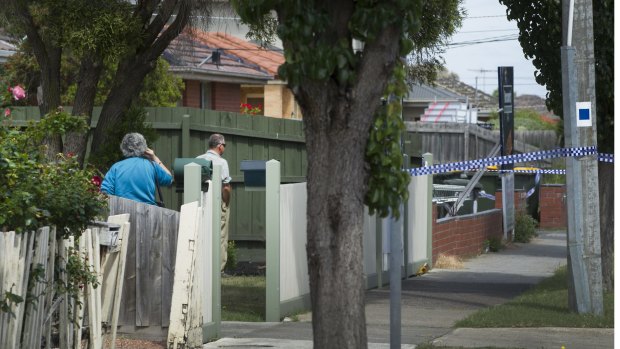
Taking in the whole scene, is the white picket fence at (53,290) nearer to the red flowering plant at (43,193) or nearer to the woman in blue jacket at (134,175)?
the red flowering plant at (43,193)

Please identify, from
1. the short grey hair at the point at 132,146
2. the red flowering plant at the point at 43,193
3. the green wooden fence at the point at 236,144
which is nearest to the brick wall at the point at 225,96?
the green wooden fence at the point at 236,144

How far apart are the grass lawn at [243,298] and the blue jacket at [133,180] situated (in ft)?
4.79

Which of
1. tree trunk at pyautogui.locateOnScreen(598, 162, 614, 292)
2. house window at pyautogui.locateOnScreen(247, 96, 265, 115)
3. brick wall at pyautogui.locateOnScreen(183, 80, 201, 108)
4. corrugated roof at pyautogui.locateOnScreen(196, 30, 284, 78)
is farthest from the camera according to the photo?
house window at pyautogui.locateOnScreen(247, 96, 265, 115)

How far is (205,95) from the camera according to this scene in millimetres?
28328

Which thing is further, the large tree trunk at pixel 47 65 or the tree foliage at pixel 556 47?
the large tree trunk at pixel 47 65

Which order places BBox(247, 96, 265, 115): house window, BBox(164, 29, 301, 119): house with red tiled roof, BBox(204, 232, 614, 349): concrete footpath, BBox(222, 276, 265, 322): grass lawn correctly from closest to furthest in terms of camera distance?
BBox(204, 232, 614, 349): concrete footpath, BBox(222, 276, 265, 322): grass lawn, BBox(164, 29, 301, 119): house with red tiled roof, BBox(247, 96, 265, 115): house window

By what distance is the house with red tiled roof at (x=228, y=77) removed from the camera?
26.7m

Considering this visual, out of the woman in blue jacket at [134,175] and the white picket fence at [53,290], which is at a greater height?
the woman in blue jacket at [134,175]

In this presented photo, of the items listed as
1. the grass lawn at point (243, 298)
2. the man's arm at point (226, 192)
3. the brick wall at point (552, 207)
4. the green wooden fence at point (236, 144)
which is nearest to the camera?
the grass lawn at point (243, 298)

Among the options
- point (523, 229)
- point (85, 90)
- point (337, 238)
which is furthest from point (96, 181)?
point (523, 229)

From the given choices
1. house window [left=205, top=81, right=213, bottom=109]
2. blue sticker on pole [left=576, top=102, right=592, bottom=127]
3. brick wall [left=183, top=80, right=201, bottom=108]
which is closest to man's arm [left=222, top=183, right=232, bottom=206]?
blue sticker on pole [left=576, top=102, right=592, bottom=127]

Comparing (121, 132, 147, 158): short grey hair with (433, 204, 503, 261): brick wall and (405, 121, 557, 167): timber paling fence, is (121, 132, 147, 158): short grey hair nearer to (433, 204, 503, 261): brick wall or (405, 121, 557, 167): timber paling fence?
(433, 204, 503, 261): brick wall

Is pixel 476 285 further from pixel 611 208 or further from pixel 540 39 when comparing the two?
pixel 540 39

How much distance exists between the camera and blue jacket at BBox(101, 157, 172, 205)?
10.7 m
